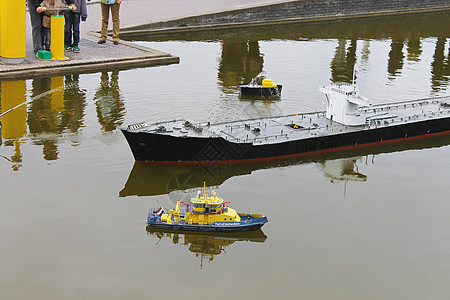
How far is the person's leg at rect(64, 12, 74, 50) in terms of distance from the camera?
141 ft

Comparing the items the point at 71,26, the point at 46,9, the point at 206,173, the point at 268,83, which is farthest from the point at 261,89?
the point at 71,26

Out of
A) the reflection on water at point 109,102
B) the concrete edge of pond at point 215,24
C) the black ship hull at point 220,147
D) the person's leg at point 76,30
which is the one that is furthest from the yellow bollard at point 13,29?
the black ship hull at point 220,147

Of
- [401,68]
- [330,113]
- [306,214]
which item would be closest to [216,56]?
[401,68]

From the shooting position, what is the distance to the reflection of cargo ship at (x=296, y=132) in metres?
27.9

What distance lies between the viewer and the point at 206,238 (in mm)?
22594

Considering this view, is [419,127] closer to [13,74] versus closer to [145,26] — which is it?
[13,74]

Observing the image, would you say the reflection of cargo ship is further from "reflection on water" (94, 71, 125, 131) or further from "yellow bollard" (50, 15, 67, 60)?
"yellow bollard" (50, 15, 67, 60)

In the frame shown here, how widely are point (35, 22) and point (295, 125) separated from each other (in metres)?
18.4

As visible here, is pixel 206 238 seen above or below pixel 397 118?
below

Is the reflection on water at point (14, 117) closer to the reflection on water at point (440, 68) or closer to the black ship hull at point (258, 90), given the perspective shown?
the black ship hull at point (258, 90)

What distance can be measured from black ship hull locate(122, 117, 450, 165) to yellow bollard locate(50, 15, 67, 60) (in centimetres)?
1543

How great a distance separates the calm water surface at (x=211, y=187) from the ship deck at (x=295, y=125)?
1245 mm

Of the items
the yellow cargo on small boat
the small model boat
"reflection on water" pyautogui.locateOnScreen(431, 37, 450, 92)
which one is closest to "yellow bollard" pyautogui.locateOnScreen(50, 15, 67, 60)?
the small model boat

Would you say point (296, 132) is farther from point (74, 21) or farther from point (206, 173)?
point (74, 21)
